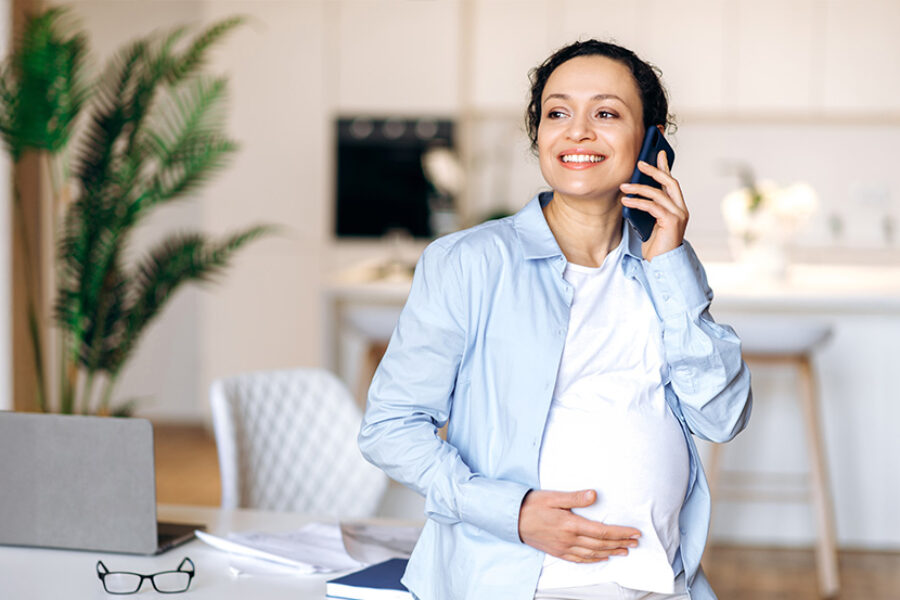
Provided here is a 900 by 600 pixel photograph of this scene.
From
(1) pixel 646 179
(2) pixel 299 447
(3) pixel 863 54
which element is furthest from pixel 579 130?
(3) pixel 863 54

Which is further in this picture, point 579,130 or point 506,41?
point 506,41

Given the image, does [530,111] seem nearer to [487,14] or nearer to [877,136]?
[487,14]

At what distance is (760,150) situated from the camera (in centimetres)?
629

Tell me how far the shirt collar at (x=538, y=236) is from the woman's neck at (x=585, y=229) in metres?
0.03

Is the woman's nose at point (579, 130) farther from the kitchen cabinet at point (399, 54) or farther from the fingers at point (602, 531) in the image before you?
the kitchen cabinet at point (399, 54)

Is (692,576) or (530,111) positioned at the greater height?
(530,111)

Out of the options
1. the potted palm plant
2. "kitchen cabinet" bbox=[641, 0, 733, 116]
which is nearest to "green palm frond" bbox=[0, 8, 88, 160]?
the potted palm plant

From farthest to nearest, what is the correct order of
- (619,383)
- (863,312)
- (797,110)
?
1. (797,110)
2. (863,312)
3. (619,383)

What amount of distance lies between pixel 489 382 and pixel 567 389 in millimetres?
107

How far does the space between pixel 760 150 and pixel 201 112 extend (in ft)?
12.6

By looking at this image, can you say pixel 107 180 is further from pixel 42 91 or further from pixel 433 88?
pixel 433 88

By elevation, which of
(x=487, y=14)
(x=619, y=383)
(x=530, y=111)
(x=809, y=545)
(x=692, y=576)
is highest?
(x=487, y=14)

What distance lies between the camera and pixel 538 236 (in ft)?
5.02

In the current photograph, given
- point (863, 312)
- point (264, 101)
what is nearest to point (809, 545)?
point (863, 312)
